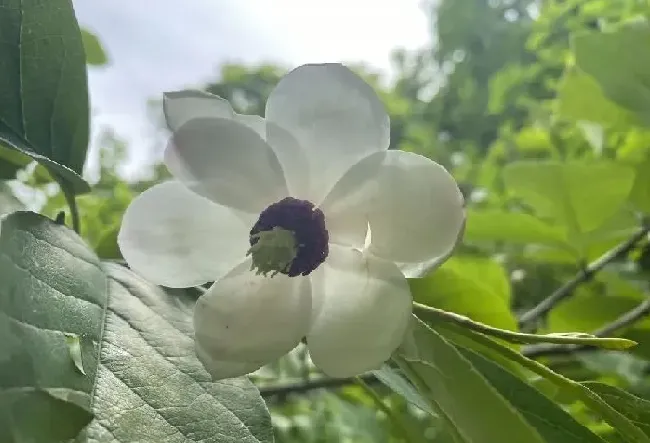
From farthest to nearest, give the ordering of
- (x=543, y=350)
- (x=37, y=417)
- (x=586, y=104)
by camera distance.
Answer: (x=586, y=104) → (x=543, y=350) → (x=37, y=417)

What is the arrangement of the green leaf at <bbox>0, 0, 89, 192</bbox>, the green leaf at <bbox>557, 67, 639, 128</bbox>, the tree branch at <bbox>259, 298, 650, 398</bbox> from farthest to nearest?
the green leaf at <bbox>557, 67, 639, 128</bbox> → the tree branch at <bbox>259, 298, 650, 398</bbox> → the green leaf at <bbox>0, 0, 89, 192</bbox>

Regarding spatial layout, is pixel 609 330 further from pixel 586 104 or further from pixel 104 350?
pixel 104 350

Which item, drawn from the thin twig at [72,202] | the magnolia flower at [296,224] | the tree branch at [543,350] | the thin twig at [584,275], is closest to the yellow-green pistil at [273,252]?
the magnolia flower at [296,224]

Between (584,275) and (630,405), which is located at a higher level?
(630,405)

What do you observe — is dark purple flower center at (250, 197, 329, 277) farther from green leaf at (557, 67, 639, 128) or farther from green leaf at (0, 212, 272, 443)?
green leaf at (557, 67, 639, 128)

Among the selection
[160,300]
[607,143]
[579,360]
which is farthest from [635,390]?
[160,300]

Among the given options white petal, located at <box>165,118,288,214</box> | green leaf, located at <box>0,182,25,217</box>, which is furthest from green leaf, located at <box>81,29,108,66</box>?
white petal, located at <box>165,118,288,214</box>

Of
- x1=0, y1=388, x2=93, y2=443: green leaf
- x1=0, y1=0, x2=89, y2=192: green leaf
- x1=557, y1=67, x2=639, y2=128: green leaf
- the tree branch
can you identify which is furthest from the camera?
x1=557, y1=67, x2=639, y2=128: green leaf

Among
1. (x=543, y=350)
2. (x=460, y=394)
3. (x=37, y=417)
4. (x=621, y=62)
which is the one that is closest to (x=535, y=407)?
(x=460, y=394)
